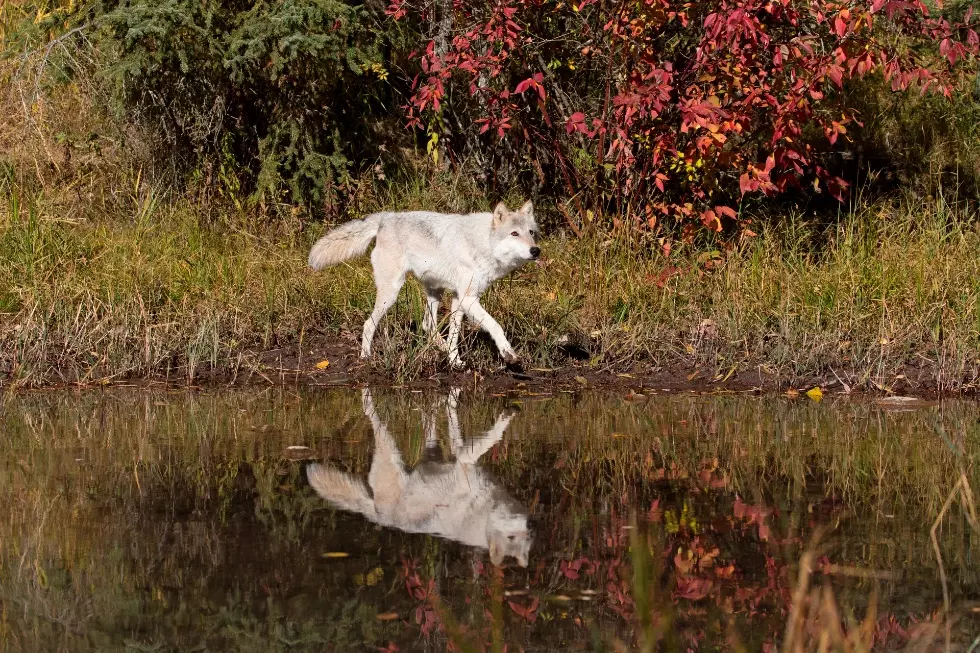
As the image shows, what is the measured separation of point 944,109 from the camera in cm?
1335

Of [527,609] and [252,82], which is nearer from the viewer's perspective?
[527,609]

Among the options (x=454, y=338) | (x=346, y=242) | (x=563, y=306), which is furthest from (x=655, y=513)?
(x=346, y=242)

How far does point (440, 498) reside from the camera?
20.3 ft

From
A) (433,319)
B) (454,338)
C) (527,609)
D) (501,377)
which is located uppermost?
(433,319)

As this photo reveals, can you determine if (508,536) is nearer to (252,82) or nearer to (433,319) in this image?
(433,319)

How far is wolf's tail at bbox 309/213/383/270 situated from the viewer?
1044 centimetres

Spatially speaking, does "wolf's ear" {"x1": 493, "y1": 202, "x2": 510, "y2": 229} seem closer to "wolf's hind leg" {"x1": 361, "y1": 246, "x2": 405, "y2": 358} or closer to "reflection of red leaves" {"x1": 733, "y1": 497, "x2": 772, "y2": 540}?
"wolf's hind leg" {"x1": 361, "y1": 246, "x2": 405, "y2": 358}

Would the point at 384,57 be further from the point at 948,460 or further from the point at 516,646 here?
the point at 516,646

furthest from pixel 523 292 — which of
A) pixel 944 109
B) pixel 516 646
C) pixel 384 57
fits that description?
pixel 516 646

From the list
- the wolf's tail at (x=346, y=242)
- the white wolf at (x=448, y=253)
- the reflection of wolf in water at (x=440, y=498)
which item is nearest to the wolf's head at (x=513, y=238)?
the white wolf at (x=448, y=253)

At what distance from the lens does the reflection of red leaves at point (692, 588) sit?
15.5 feet

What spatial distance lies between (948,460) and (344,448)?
3.52m

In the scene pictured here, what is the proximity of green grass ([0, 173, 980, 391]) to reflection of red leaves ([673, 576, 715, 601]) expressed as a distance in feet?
15.6

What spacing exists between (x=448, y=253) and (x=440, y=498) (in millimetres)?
4206
